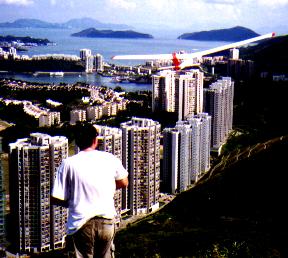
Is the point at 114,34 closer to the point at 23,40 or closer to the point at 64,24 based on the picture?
the point at 23,40

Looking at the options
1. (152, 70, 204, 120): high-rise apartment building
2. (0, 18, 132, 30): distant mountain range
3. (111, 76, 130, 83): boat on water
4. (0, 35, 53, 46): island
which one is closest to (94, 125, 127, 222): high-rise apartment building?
(152, 70, 204, 120): high-rise apartment building

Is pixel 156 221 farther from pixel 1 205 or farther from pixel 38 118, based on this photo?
pixel 38 118

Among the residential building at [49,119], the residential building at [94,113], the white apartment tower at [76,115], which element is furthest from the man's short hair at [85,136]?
the residential building at [94,113]

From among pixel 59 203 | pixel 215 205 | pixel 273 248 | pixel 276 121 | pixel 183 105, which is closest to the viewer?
pixel 59 203

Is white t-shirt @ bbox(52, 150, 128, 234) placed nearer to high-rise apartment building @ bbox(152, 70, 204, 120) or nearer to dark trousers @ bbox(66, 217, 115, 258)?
dark trousers @ bbox(66, 217, 115, 258)

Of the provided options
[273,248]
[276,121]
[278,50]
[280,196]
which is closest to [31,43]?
[278,50]

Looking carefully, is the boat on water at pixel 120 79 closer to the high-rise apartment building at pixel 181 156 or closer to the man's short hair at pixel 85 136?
the high-rise apartment building at pixel 181 156
